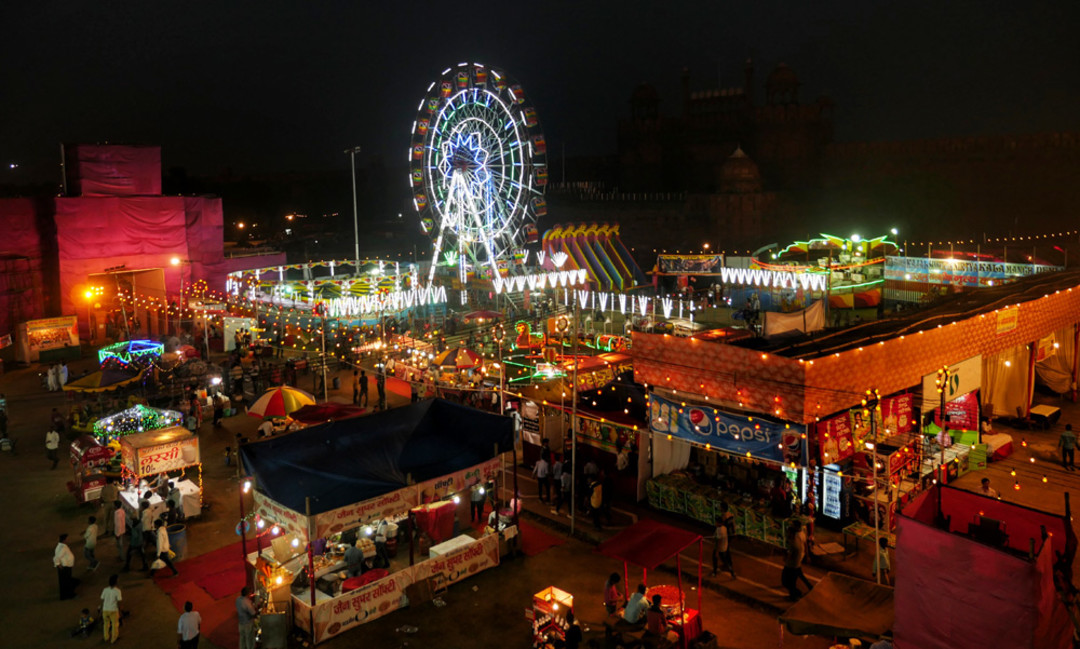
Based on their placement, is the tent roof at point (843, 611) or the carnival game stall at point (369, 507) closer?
the tent roof at point (843, 611)

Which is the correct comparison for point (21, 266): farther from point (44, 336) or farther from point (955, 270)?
point (955, 270)

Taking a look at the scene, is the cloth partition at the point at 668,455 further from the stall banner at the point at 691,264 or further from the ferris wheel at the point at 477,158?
the stall banner at the point at 691,264

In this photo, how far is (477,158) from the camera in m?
30.7

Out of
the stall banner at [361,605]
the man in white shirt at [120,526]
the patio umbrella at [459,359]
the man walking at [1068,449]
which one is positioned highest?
the patio umbrella at [459,359]

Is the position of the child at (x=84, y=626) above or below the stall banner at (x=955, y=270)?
below

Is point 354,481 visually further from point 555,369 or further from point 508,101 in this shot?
point 508,101

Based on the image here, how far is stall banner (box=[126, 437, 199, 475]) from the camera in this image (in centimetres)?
1408

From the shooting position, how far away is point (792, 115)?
53281mm

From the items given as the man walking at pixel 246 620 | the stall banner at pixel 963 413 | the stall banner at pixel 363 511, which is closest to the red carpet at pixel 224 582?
the man walking at pixel 246 620

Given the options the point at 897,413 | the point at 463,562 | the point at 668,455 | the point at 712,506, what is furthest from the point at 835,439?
the point at 463,562

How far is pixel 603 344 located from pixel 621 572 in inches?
525

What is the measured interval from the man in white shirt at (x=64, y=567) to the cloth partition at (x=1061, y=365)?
2080 cm

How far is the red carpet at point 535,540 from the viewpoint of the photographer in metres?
13.2

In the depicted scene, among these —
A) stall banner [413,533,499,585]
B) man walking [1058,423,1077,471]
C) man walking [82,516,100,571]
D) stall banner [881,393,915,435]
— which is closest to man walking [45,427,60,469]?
man walking [82,516,100,571]
